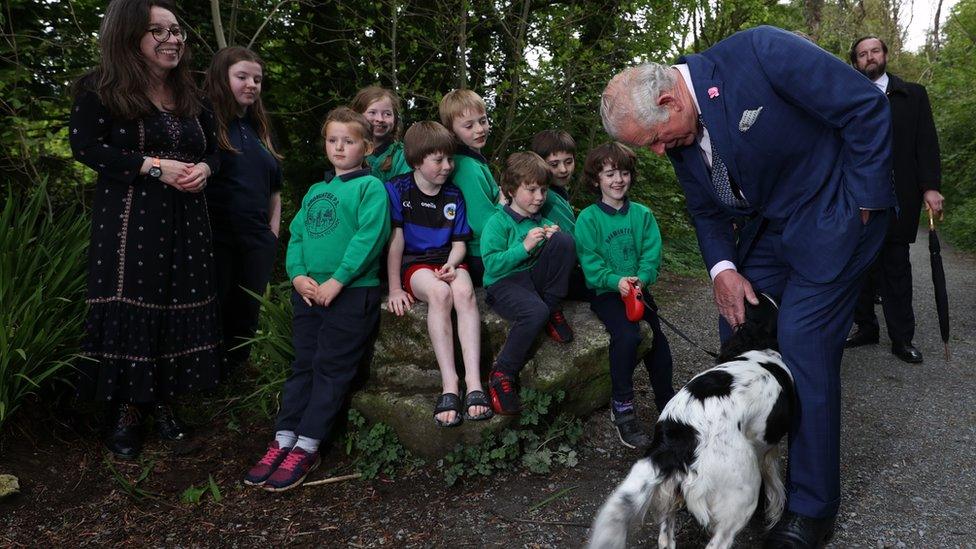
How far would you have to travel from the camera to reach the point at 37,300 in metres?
3.60

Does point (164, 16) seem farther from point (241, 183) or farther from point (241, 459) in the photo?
point (241, 459)

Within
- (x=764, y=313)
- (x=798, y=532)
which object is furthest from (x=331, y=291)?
(x=798, y=532)

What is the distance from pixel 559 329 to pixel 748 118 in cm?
148

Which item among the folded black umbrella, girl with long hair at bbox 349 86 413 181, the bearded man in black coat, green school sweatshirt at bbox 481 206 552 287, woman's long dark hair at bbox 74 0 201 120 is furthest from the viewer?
the bearded man in black coat

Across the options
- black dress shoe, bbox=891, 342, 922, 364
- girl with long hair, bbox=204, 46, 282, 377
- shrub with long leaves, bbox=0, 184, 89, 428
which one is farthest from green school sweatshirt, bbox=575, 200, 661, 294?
black dress shoe, bbox=891, 342, 922, 364

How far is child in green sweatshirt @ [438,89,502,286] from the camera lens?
12.2ft

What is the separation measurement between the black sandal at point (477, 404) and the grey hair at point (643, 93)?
4.86ft

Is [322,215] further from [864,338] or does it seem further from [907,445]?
[864,338]

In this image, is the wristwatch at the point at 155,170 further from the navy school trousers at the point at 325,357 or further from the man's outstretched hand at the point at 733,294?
the man's outstretched hand at the point at 733,294

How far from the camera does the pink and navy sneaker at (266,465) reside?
3.28m

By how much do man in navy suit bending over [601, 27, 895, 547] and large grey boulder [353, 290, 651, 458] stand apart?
3.78 ft

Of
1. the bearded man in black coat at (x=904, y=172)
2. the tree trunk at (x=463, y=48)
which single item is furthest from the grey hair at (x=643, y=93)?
the tree trunk at (x=463, y=48)

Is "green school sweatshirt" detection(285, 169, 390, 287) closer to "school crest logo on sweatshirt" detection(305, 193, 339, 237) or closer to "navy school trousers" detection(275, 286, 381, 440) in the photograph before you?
"school crest logo on sweatshirt" detection(305, 193, 339, 237)

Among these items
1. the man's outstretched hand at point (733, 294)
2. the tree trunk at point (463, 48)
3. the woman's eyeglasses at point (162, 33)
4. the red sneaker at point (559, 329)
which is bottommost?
the red sneaker at point (559, 329)
